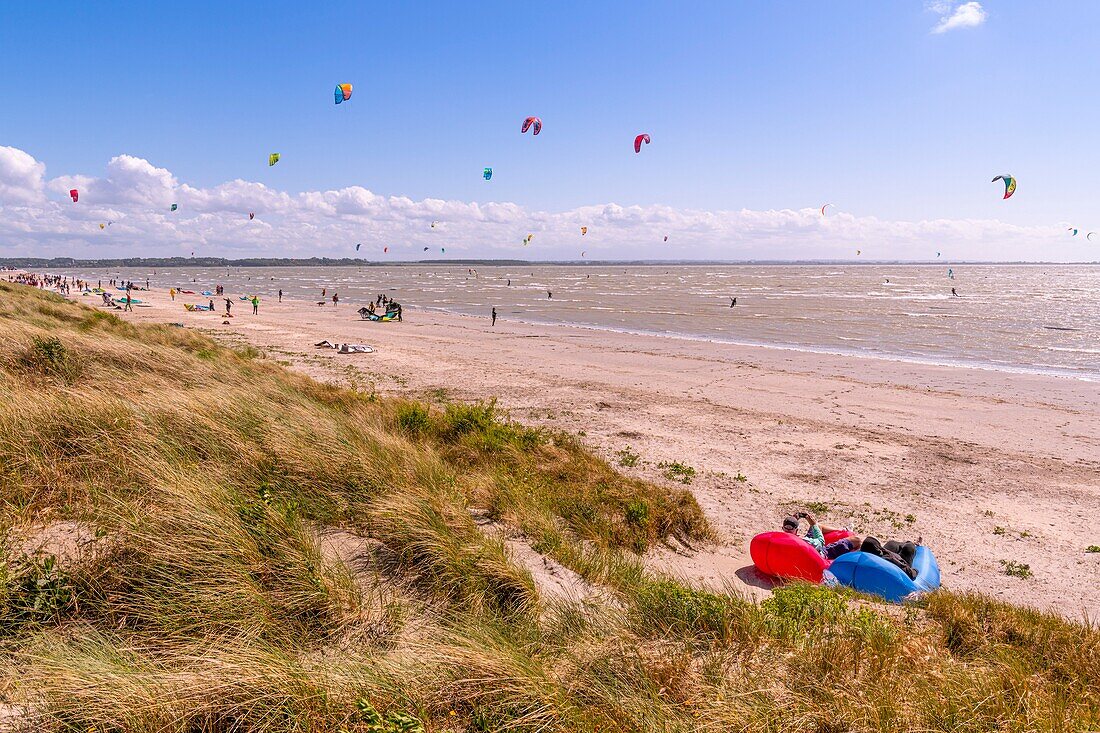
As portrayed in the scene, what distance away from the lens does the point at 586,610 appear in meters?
4.05

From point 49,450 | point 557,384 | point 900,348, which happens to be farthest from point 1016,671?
point 900,348

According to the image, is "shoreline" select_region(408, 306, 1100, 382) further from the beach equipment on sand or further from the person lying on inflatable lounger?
the beach equipment on sand

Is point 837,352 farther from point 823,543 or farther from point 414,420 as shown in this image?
point 414,420

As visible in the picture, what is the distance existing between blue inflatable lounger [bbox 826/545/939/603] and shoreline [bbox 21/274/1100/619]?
0.76 m

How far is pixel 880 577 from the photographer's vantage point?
19.9 feet

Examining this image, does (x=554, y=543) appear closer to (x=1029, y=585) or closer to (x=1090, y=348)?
(x=1029, y=585)

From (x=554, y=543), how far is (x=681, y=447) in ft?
22.2

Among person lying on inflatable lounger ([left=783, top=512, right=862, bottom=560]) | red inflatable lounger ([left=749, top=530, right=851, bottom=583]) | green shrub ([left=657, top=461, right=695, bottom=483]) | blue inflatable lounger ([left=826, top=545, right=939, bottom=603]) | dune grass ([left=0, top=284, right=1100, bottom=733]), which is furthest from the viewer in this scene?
green shrub ([left=657, top=461, right=695, bottom=483])

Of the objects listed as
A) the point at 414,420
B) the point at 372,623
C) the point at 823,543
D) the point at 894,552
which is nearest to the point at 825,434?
the point at 823,543

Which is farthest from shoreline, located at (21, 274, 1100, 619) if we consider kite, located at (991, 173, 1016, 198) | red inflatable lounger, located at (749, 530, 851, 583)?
kite, located at (991, 173, 1016, 198)

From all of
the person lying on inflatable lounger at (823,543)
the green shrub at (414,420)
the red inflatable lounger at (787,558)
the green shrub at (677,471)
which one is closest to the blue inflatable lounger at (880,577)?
the red inflatable lounger at (787,558)

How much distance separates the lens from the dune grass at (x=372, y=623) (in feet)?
9.02

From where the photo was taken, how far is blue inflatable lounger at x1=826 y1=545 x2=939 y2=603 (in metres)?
5.99

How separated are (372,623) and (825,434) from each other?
12.0 m
